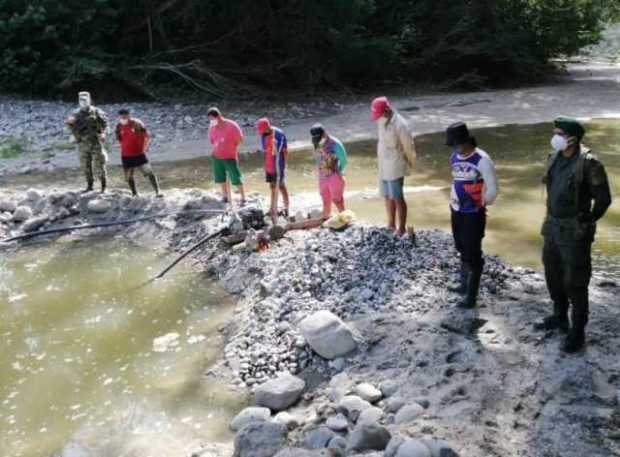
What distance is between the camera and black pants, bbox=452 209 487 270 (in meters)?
5.73

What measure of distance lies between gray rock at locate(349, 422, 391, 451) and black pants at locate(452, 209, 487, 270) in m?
2.06

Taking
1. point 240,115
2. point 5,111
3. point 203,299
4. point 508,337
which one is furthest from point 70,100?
point 508,337

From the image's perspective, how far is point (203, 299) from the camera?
7.84 m

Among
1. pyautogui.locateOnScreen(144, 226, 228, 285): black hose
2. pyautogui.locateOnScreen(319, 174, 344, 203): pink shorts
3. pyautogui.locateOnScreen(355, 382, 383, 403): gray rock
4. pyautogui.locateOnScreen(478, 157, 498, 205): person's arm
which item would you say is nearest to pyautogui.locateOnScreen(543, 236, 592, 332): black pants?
pyautogui.locateOnScreen(478, 157, 498, 205): person's arm

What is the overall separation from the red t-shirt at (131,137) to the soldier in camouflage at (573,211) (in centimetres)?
715

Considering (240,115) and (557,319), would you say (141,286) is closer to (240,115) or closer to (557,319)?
(557,319)

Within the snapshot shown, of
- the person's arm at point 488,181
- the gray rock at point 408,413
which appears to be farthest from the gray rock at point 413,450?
the person's arm at point 488,181

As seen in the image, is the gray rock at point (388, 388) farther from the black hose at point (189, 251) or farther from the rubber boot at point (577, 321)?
the black hose at point (189, 251)

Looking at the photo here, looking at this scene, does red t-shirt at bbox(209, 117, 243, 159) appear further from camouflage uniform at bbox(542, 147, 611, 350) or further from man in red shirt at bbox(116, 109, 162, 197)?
camouflage uniform at bbox(542, 147, 611, 350)

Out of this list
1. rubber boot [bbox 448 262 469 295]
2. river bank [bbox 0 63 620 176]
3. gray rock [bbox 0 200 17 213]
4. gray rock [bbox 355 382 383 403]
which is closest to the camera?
gray rock [bbox 355 382 383 403]

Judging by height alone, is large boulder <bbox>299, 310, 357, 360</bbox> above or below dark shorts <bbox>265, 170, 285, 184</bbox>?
below

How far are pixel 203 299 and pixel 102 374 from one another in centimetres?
179

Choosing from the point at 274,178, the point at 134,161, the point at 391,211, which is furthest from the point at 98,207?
the point at 391,211

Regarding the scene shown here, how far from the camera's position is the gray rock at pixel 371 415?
15.3 ft
